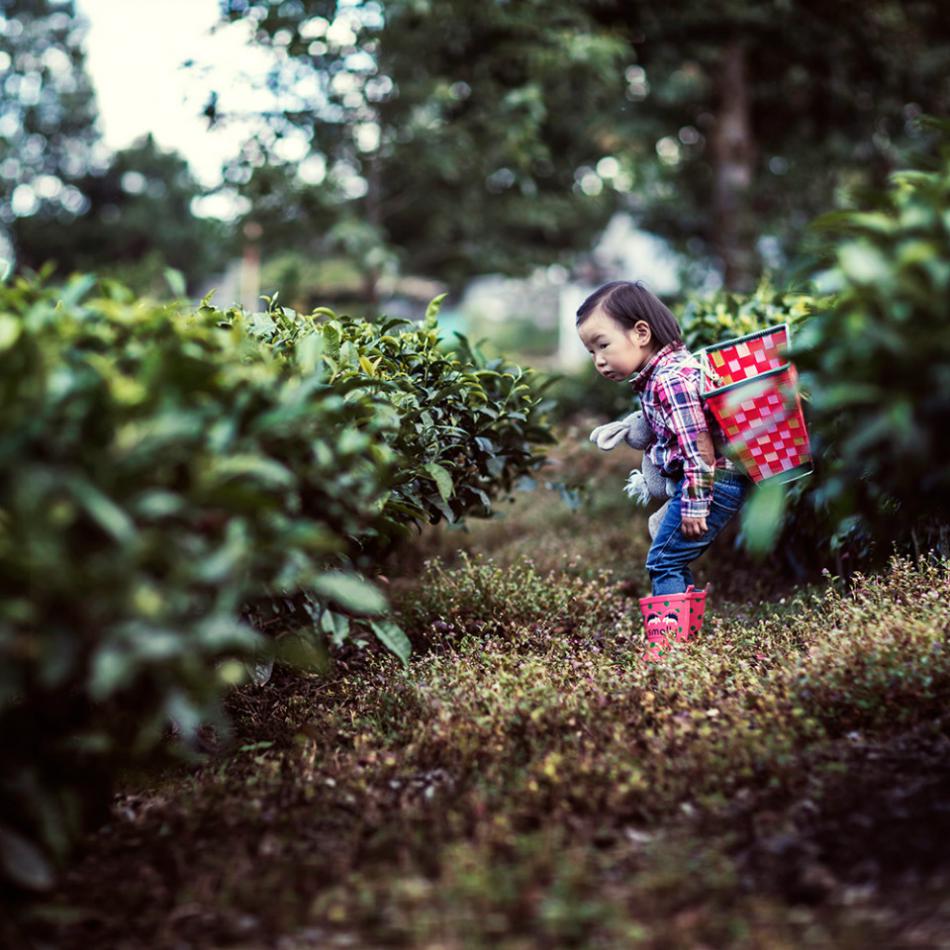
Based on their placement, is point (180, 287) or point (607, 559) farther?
point (607, 559)

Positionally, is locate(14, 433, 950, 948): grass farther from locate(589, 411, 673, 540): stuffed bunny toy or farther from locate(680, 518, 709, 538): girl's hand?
locate(589, 411, 673, 540): stuffed bunny toy

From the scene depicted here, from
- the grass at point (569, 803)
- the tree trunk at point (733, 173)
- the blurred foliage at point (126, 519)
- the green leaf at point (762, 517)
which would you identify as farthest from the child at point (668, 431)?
the tree trunk at point (733, 173)

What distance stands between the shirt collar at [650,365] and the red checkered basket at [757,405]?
0.23m

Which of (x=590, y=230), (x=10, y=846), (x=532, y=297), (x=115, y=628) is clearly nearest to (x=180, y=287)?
(x=115, y=628)

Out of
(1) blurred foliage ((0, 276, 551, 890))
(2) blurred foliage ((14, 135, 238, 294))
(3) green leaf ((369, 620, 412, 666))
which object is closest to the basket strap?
(1) blurred foliage ((0, 276, 551, 890))

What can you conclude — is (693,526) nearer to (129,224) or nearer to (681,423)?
(681,423)

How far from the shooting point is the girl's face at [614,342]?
3900mm

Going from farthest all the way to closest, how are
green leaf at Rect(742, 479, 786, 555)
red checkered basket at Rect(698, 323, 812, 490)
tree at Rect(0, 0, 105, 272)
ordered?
tree at Rect(0, 0, 105, 272), red checkered basket at Rect(698, 323, 812, 490), green leaf at Rect(742, 479, 786, 555)

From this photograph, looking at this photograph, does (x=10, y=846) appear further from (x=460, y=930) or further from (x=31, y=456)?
(x=460, y=930)

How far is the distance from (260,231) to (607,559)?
7335 millimetres

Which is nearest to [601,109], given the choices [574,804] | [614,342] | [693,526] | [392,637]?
[614,342]

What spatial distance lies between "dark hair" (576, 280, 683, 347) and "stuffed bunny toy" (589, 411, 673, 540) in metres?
0.38

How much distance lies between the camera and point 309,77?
9883 mm

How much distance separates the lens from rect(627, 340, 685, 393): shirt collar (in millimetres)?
3918
